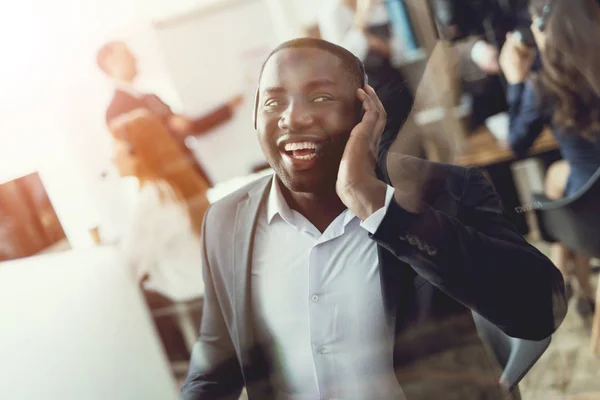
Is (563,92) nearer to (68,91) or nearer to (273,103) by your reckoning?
(273,103)

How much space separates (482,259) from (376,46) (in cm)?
24

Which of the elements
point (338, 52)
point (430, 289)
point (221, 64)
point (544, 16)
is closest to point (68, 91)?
point (221, 64)

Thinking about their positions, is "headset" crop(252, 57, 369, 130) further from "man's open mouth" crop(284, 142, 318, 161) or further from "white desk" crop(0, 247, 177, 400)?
"white desk" crop(0, 247, 177, 400)

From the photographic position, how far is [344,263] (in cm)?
54

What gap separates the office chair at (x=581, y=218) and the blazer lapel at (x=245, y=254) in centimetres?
32

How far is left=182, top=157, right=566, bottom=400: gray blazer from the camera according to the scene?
511mm

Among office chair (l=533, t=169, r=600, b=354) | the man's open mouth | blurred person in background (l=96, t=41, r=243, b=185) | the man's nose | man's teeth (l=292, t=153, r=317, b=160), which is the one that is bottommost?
office chair (l=533, t=169, r=600, b=354)

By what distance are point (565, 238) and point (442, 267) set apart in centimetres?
18

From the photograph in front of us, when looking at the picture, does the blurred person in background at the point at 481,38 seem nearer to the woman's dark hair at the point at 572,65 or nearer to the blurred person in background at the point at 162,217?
the woman's dark hair at the point at 572,65

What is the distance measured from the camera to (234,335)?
22.1 inches

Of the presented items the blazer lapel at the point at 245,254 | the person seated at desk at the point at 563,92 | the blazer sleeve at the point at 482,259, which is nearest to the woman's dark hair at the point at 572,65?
the person seated at desk at the point at 563,92

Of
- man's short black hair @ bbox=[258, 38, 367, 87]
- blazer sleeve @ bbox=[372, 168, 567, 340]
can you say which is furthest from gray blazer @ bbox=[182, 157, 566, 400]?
man's short black hair @ bbox=[258, 38, 367, 87]

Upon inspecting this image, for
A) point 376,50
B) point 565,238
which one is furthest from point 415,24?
point 565,238

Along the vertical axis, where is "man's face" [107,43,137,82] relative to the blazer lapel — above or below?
above
